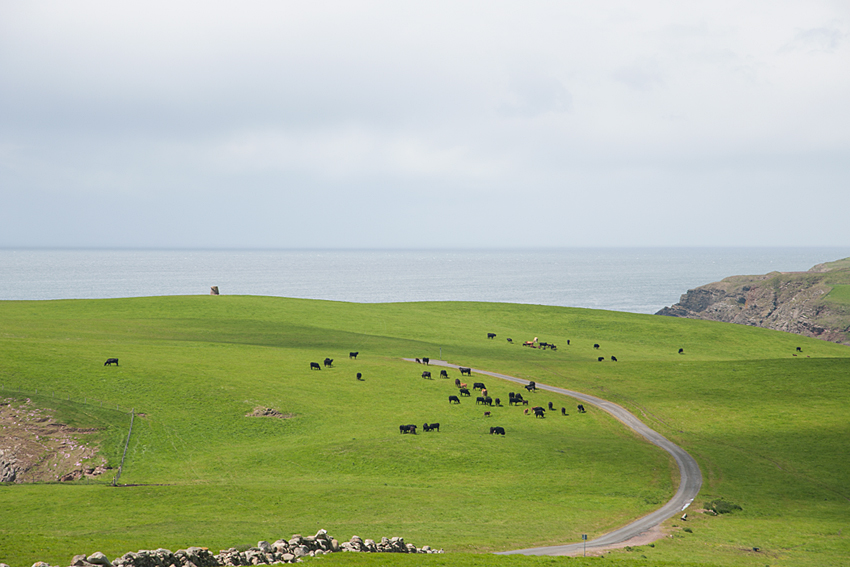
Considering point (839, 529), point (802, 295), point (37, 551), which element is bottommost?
point (839, 529)

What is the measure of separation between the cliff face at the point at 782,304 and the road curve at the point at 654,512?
100 meters

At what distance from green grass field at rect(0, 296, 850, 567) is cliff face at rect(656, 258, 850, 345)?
55.5m

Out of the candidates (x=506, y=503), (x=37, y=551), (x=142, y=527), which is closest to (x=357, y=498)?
(x=506, y=503)

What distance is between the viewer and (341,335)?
3711 inches

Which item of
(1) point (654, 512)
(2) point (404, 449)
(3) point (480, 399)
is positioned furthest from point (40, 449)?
(1) point (654, 512)

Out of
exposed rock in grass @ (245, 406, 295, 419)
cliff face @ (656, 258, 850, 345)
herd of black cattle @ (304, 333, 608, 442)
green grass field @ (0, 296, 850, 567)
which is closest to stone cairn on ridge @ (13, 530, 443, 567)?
green grass field @ (0, 296, 850, 567)

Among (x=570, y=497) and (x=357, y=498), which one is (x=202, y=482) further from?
(x=570, y=497)

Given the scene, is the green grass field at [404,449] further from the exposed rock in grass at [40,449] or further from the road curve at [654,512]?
the exposed rock in grass at [40,449]

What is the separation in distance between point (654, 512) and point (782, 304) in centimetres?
15075

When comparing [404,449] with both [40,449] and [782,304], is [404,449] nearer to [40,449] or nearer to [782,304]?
[40,449]

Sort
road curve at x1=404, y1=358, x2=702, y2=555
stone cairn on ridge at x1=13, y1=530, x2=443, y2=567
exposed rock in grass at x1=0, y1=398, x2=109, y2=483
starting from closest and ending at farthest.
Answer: stone cairn on ridge at x1=13, y1=530, x2=443, y2=567 < road curve at x1=404, y1=358, x2=702, y2=555 < exposed rock in grass at x1=0, y1=398, x2=109, y2=483

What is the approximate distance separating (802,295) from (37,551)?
182m

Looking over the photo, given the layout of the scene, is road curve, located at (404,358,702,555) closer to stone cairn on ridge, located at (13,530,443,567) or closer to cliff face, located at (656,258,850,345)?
stone cairn on ridge, located at (13,530,443,567)

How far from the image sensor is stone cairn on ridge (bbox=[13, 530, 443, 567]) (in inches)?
872
